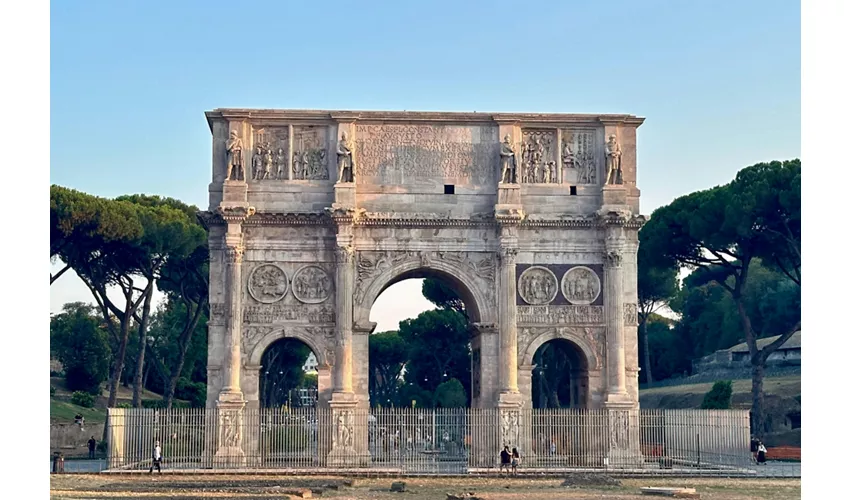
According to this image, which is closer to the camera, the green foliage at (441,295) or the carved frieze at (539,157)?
the carved frieze at (539,157)

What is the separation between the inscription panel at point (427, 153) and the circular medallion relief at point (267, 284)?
356 centimetres

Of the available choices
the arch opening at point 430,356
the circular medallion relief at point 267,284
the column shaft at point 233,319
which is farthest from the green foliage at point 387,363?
the column shaft at point 233,319

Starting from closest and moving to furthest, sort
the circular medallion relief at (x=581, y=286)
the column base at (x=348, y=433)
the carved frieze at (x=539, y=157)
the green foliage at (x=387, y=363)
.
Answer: the column base at (x=348, y=433), the circular medallion relief at (x=581, y=286), the carved frieze at (x=539, y=157), the green foliage at (x=387, y=363)

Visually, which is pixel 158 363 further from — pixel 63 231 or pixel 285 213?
pixel 285 213

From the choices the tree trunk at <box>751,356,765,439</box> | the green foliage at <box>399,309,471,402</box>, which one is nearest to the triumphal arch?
the tree trunk at <box>751,356,765,439</box>

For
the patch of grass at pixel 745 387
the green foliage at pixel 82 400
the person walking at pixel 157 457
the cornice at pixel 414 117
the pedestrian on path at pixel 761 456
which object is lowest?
the pedestrian on path at pixel 761 456

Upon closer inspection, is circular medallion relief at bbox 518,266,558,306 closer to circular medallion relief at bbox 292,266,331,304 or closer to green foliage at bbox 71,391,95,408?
circular medallion relief at bbox 292,266,331,304

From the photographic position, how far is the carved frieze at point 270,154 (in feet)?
111

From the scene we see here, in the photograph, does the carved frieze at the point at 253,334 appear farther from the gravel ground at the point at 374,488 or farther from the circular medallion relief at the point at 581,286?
the circular medallion relief at the point at 581,286

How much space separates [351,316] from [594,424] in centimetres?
707

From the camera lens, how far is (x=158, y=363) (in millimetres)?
52375

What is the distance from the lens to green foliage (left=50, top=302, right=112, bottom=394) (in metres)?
59.9

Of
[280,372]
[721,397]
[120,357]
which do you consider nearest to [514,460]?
[721,397]

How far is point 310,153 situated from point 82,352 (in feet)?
100
